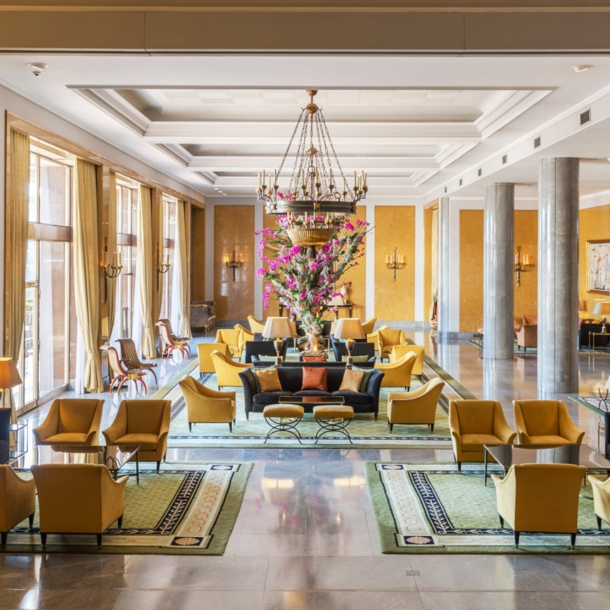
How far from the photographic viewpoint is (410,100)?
11602 millimetres

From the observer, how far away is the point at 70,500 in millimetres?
5996

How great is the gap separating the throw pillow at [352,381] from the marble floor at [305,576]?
377 centimetres

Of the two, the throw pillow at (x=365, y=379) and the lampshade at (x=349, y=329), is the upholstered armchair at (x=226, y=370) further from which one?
the throw pillow at (x=365, y=379)

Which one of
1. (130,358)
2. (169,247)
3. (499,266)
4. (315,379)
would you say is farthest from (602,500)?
(169,247)

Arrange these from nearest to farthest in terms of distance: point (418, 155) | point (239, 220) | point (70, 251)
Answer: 1. point (70, 251)
2. point (418, 155)
3. point (239, 220)

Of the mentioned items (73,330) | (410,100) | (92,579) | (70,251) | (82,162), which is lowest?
(92,579)

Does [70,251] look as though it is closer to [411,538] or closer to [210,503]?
[210,503]

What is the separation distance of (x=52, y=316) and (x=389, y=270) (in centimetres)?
1464

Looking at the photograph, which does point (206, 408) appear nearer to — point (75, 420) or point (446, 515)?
point (75, 420)

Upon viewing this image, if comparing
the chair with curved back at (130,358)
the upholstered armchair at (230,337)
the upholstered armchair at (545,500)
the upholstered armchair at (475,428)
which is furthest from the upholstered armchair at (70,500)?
the upholstered armchair at (230,337)

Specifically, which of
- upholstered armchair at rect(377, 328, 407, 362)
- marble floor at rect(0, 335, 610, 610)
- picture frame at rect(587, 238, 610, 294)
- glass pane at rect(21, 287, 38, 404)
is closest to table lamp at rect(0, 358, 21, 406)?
→ marble floor at rect(0, 335, 610, 610)

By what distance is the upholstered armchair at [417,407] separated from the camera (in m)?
9.89

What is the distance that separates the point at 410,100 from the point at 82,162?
18.1 feet
